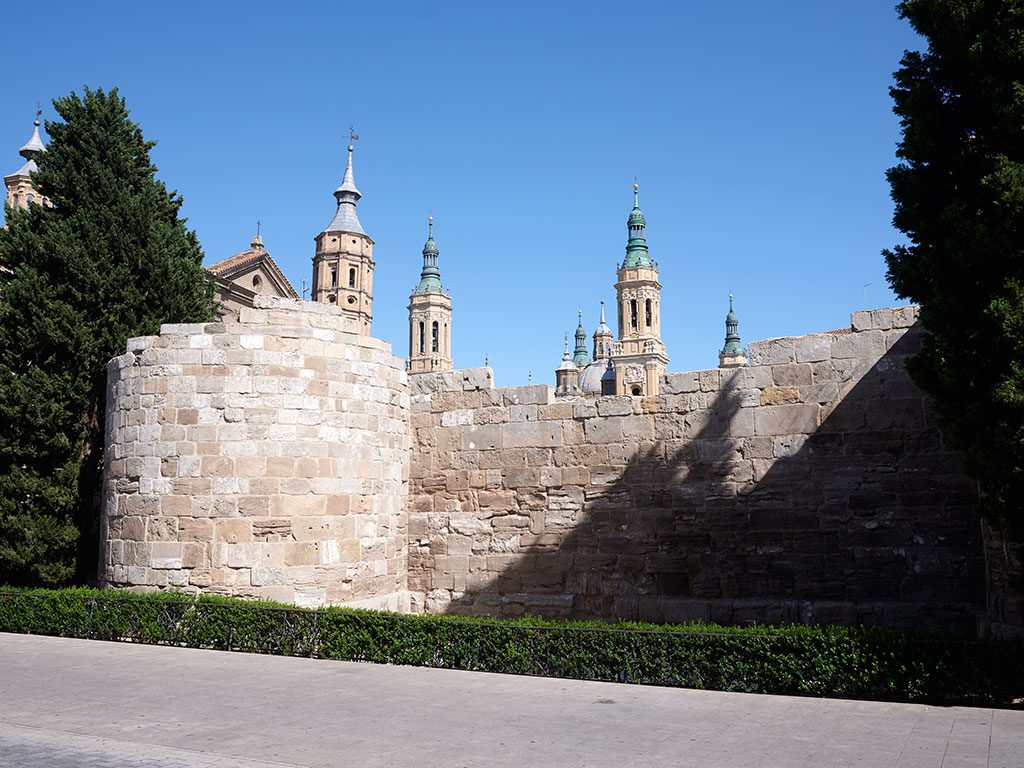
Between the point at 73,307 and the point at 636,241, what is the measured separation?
83.7 m

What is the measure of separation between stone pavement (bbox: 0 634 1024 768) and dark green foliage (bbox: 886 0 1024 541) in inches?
82.1

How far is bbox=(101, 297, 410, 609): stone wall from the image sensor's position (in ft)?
35.2

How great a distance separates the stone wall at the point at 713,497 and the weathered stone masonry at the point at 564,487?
0.08ft

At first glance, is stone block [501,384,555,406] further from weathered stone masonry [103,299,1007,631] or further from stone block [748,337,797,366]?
stone block [748,337,797,366]

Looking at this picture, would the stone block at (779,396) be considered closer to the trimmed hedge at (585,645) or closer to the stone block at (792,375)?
the stone block at (792,375)

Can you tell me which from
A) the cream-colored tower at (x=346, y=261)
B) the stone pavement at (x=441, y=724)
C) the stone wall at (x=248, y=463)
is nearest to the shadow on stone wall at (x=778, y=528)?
the stone wall at (x=248, y=463)

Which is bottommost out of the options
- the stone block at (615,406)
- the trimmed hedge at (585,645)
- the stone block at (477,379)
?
the trimmed hedge at (585,645)

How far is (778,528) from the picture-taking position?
10.5 m

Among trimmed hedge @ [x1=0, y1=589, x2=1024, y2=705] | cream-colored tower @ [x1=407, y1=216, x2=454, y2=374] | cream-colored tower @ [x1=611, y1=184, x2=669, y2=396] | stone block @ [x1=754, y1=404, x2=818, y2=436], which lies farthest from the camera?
cream-colored tower @ [x1=407, y1=216, x2=454, y2=374]

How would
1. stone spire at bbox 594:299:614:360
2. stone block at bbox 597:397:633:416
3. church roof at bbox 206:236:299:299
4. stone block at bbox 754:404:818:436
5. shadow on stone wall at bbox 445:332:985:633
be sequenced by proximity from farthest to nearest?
stone spire at bbox 594:299:614:360, church roof at bbox 206:236:299:299, stone block at bbox 597:397:633:416, stone block at bbox 754:404:818:436, shadow on stone wall at bbox 445:332:985:633

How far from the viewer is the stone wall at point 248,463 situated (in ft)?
35.2

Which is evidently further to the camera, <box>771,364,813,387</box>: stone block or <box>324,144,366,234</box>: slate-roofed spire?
<box>324,144,366,234</box>: slate-roofed spire

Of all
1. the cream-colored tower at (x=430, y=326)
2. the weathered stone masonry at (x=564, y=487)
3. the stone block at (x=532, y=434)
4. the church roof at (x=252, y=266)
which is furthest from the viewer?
the cream-colored tower at (x=430, y=326)

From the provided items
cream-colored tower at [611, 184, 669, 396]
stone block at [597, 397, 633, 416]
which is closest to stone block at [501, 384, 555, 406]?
stone block at [597, 397, 633, 416]
